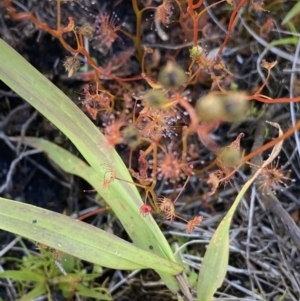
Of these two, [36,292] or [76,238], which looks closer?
[76,238]

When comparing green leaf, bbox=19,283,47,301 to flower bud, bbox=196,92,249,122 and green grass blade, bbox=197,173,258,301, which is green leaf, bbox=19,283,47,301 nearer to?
green grass blade, bbox=197,173,258,301

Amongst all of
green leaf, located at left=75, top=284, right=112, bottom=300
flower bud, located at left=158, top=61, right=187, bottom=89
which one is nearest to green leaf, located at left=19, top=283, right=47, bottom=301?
green leaf, located at left=75, top=284, right=112, bottom=300

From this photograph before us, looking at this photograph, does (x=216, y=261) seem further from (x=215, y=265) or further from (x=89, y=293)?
(x=89, y=293)

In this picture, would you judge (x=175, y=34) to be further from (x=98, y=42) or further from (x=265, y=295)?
(x=265, y=295)

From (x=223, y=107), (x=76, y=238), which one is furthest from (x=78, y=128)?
(x=223, y=107)

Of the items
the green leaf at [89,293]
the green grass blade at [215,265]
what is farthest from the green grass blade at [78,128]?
the green leaf at [89,293]

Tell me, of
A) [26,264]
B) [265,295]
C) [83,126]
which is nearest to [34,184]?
[26,264]
